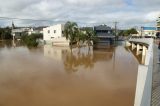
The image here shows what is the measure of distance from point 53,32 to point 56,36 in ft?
5.54

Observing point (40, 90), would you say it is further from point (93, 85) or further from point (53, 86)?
point (93, 85)

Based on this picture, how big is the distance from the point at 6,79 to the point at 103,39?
30.1m

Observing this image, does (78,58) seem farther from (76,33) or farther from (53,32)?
(53,32)

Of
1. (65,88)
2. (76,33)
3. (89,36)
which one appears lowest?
(65,88)

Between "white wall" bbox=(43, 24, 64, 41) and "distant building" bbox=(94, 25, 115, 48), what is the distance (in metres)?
8.31

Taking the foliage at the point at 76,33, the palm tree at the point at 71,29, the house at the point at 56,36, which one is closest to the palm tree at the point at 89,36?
the foliage at the point at 76,33

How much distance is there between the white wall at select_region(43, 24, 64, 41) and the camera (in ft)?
166

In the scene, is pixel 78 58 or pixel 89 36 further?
pixel 89 36

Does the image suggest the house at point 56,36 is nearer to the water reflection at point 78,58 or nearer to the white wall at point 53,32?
the white wall at point 53,32

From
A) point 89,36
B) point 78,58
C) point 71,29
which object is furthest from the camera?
point 89,36

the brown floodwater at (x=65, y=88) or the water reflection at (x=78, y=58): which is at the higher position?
the water reflection at (x=78, y=58)

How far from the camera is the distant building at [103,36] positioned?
4497 cm

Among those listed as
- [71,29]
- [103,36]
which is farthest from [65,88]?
[103,36]

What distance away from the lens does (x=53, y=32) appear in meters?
53.2
